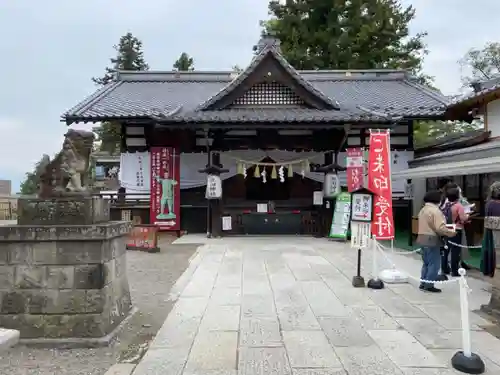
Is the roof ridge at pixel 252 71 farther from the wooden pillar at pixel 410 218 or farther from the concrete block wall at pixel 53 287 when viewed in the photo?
the concrete block wall at pixel 53 287

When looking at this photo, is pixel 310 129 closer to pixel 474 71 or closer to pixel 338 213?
pixel 338 213

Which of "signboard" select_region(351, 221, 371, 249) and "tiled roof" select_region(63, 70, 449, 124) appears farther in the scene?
"tiled roof" select_region(63, 70, 449, 124)

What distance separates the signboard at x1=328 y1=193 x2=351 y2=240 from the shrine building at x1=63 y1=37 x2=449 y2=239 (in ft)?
2.49

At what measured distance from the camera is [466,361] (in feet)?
13.2

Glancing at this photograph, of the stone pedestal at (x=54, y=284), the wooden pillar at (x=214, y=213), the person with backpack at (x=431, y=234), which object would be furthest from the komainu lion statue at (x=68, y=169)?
the wooden pillar at (x=214, y=213)

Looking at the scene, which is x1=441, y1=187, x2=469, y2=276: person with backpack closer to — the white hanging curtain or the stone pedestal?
the stone pedestal

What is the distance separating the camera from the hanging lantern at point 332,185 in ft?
46.6

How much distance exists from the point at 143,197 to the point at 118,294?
10.5m

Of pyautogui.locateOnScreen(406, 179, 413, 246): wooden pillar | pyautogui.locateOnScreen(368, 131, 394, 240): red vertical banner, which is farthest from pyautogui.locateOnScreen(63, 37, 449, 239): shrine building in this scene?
pyautogui.locateOnScreen(368, 131, 394, 240): red vertical banner

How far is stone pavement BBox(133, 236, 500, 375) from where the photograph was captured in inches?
165

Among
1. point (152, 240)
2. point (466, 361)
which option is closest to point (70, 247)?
point (466, 361)

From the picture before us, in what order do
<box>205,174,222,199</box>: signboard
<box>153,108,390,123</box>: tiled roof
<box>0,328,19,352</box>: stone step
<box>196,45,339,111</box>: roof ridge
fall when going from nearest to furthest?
<box>0,328,19,352</box>: stone step, <box>153,108,390,123</box>: tiled roof, <box>205,174,222,199</box>: signboard, <box>196,45,339,111</box>: roof ridge

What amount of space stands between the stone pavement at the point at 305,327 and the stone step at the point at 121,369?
0.09 metres

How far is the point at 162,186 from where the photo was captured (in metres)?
14.8
